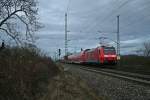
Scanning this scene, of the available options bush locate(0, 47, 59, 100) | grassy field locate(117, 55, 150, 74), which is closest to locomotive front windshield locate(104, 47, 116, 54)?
grassy field locate(117, 55, 150, 74)

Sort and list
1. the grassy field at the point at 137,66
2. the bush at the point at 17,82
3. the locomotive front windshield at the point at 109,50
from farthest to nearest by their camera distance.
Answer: the locomotive front windshield at the point at 109,50
the grassy field at the point at 137,66
the bush at the point at 17,82

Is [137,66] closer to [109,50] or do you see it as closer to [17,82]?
[109,50]

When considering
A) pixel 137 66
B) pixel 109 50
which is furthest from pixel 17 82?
pixel 109 50

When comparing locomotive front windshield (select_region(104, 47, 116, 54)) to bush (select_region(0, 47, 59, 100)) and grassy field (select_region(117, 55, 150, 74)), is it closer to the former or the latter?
grassy field (select_region(117, 55, 150, 74))

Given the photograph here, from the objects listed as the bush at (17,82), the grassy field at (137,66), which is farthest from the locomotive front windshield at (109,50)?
the bush at (17,82)

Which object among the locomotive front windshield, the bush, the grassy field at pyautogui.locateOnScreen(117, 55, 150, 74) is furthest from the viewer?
the locomotive front windshield

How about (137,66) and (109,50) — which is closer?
(137,66)

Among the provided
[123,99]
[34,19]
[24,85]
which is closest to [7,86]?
[24,85]

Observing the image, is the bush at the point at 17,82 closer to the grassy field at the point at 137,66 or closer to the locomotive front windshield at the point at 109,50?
the grassy field at the point at 137,66

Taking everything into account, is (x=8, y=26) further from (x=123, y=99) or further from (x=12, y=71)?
(x=123, y=99)

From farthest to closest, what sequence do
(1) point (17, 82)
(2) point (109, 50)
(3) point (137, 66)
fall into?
(2) point (109, 50)
(3) point (137, 66)
(1) point (17, 82)

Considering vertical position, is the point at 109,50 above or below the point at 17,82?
above

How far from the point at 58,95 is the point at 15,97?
2.45 m

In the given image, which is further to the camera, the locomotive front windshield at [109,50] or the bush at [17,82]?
the locomotive front windshield at [109,50]
